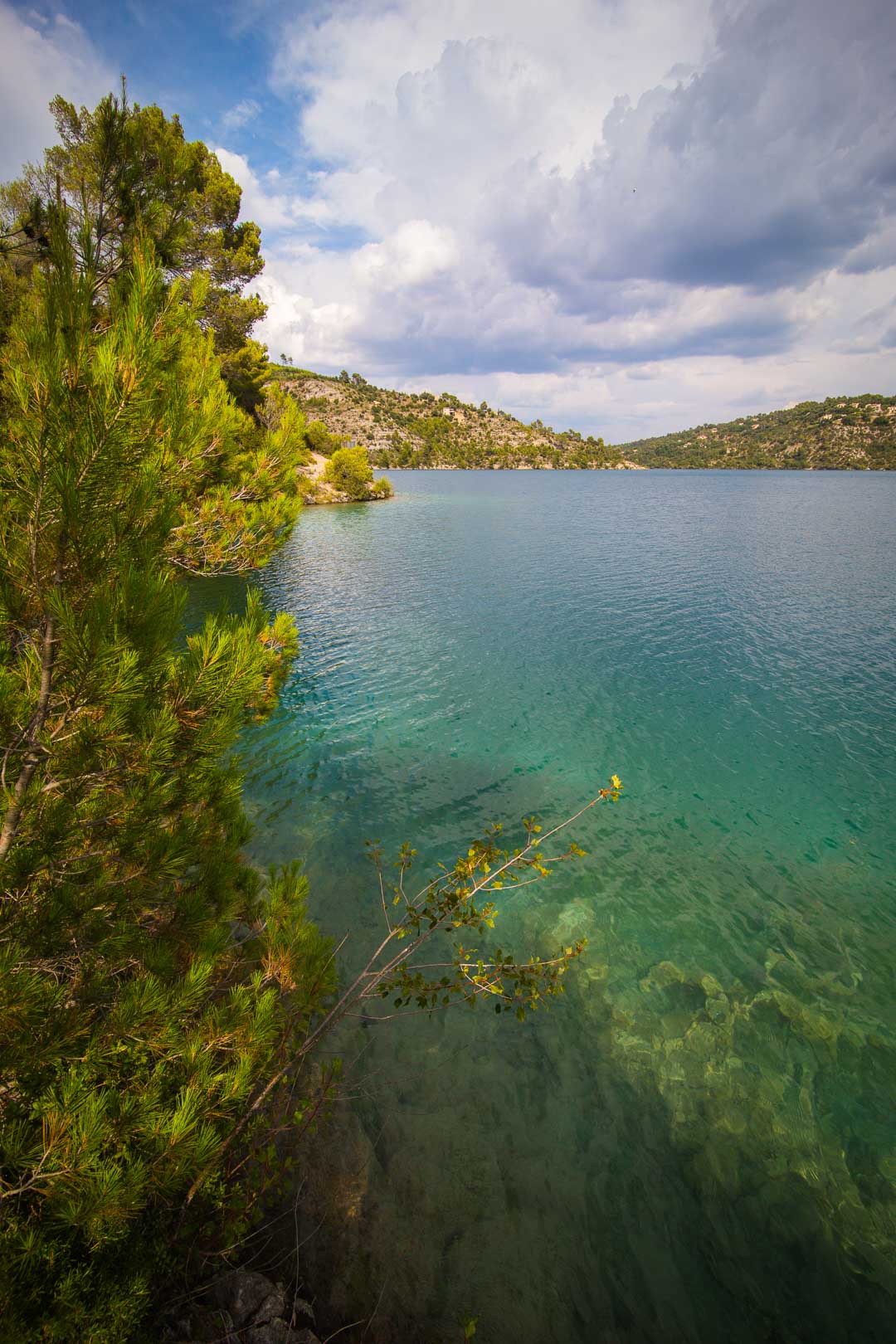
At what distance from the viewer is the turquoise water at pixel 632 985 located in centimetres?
535

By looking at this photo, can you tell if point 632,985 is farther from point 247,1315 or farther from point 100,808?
point 100,808

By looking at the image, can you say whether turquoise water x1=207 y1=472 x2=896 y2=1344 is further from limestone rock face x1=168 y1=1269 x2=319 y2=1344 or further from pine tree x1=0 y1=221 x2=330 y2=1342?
pine tree x1=0 y1=221 x2=330 y2=1342

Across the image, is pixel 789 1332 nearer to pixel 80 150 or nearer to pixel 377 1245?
pixel 377 1245

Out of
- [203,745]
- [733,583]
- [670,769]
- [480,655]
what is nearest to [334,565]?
[480,655]

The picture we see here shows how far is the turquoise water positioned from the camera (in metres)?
5.35

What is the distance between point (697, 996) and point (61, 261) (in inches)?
441

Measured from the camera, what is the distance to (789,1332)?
4996 millimetres

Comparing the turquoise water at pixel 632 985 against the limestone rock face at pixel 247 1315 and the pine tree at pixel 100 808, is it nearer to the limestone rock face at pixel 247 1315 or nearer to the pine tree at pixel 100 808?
the limestone rock face at pixel 247 1315

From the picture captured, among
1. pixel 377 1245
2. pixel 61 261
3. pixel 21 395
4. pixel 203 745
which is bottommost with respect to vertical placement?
pixel 377 1245

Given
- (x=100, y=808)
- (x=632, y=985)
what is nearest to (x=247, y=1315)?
(x=100, y=808)

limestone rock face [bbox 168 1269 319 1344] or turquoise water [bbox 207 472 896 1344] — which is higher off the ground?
limestone rock face [bbox 168 1269 319 1344]

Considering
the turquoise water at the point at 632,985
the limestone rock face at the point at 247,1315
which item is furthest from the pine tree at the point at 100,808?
the turquoise water at the point at 632,985

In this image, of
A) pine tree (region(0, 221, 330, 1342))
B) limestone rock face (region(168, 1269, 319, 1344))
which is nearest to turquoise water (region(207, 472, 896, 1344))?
limestone rock face (region(168, 1269, 319, 1344))

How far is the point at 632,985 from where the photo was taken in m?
8.58
